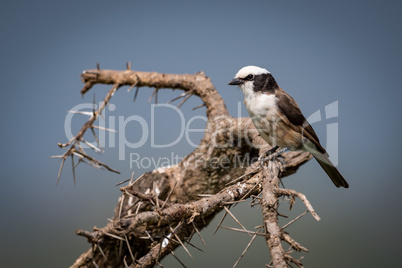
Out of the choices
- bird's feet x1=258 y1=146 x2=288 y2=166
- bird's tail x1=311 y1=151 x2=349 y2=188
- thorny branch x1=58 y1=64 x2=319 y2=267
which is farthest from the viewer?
bird's tail x1=311 y1=151 x2=349 y2=188

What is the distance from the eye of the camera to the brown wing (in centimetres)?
372

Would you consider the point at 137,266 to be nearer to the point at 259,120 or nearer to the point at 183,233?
the point at 183,233

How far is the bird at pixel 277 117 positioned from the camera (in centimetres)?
Answer: 369

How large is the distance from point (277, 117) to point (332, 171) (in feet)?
2.67

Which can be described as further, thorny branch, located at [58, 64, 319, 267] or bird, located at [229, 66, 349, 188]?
bird, located at [229, 66, 349, 188]

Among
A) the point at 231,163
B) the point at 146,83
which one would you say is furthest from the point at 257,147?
the point at 146,83

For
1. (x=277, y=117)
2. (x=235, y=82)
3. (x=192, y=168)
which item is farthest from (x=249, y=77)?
(x=192, y=168)

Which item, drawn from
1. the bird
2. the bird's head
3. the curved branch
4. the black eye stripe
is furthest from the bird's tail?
the curved branch

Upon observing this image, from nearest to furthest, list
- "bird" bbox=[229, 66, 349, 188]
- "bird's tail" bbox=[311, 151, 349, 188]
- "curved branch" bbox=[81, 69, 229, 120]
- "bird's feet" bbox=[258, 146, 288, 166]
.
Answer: "bird's feet" bbox=[258, 146, 288, 166], "bird" bbox=[229, 66, 349, 188], "bird's tail" bbox=[311, 151, 349, 188], "curved branch" bbox=[81, 69, 229, 120]

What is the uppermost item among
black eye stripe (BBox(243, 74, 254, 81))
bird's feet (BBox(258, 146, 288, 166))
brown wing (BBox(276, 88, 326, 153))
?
black eye stripe (BBox(243, 74, 254, 81))

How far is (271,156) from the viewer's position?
325 centimetres

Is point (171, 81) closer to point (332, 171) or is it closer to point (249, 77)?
point (249, 77)

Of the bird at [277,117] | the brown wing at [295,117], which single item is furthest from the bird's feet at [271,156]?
the brown wing at [295,117]

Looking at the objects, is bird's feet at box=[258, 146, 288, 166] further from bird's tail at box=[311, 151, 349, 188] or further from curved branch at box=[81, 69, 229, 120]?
curved branch at box=[81, 69, 229, 120]
